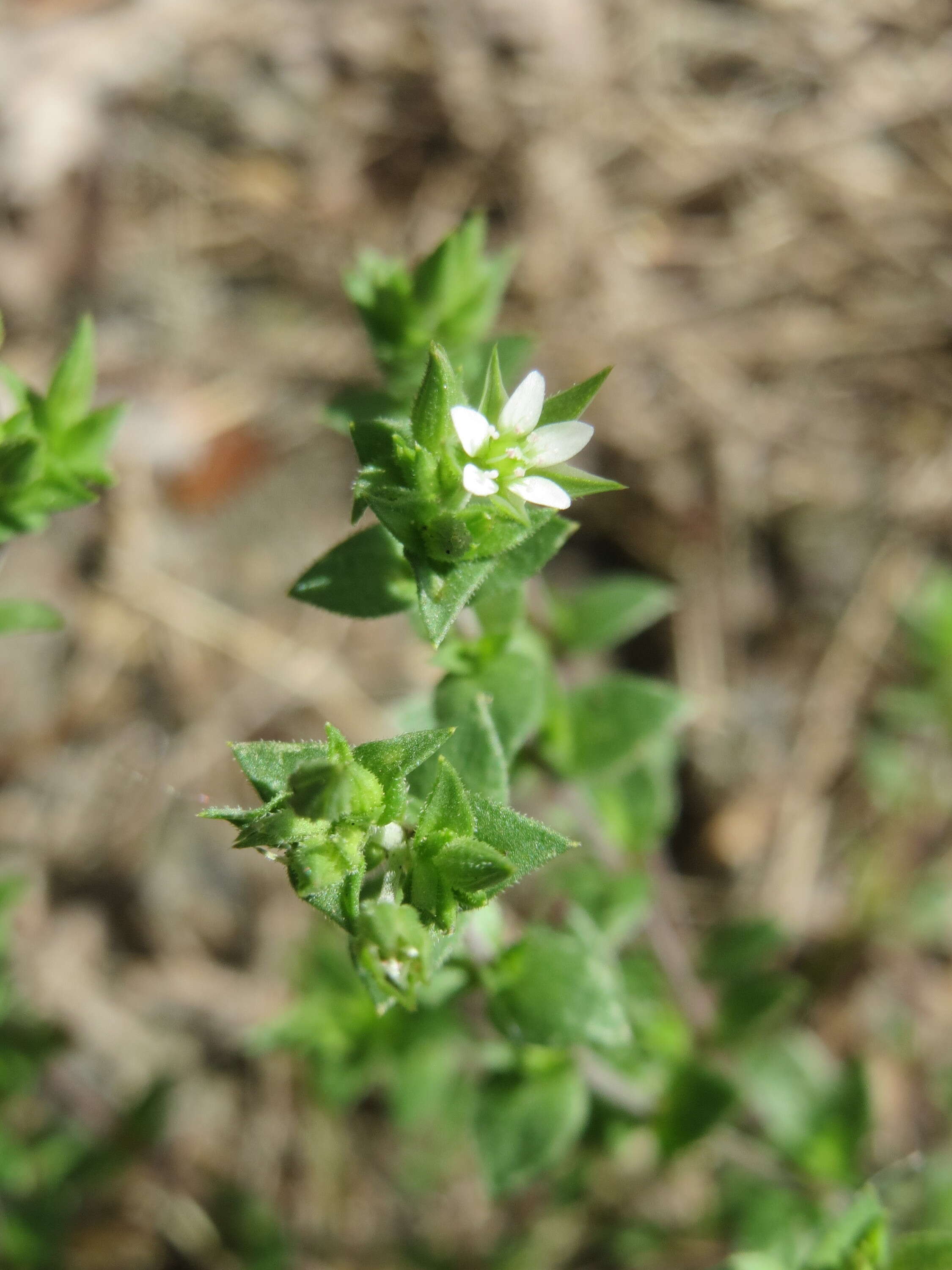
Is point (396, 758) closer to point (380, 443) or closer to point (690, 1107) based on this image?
point (380, 443)

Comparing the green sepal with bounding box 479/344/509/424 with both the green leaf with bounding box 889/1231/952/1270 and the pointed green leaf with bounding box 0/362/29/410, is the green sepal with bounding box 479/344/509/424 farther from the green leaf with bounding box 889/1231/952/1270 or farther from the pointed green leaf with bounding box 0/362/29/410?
the green leaf with bounding box 889/1231/952/1270

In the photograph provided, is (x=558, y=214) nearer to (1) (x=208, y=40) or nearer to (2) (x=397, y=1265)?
(1) (x=208, y=40)

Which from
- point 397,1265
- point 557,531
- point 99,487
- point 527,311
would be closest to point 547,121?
point 527,311

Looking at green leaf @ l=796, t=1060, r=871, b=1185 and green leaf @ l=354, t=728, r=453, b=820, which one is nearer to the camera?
green leaf @ l=354, t=728, r=453, b=820

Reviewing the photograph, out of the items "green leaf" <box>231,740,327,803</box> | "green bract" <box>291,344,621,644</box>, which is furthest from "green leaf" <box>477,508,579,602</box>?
"green leaf" <box>231,740,327,803</box>

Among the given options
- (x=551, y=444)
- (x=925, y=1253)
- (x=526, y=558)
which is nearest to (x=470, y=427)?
(x=551, y=444)

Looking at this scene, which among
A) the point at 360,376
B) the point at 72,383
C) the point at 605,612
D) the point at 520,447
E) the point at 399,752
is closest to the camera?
the point at 399,752
